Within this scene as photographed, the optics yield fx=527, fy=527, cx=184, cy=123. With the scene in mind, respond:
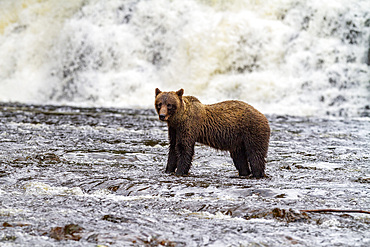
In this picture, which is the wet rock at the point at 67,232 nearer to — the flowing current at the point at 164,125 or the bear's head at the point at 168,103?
the flowing current at the point at 164,125

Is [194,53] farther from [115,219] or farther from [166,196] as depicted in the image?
[115,219]

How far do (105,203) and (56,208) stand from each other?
52 centimetres

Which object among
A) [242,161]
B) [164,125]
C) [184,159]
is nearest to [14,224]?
[184,159]

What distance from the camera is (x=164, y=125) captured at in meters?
14.7

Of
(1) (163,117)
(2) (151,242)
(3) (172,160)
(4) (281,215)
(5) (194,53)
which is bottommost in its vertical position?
(2) (151,242)

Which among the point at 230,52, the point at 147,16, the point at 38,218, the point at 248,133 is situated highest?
the point at 147,16

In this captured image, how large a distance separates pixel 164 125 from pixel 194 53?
31.5ft

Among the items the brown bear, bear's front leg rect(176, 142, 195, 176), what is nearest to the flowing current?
bear's front leg rect(176, 142, 195, 176)

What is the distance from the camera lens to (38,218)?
191 inches

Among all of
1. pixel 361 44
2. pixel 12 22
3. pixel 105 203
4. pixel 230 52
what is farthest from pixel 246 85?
pixel 105 203

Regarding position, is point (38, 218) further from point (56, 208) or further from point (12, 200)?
point (12, 200)

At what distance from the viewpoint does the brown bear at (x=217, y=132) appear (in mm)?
7188

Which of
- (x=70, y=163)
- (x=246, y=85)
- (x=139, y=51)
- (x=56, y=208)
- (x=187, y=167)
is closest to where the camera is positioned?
(x=56, y=208)

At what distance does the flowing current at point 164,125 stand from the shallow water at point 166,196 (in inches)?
0.9
